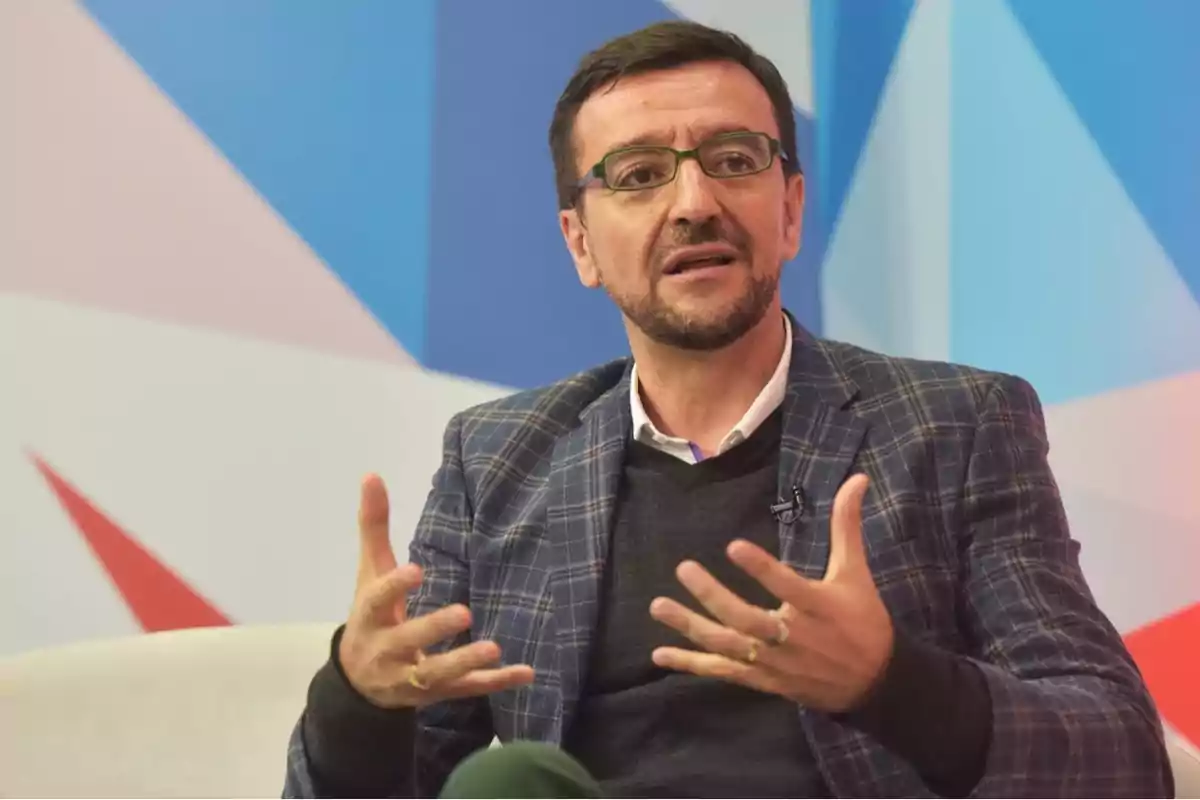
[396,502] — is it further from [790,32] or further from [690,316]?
[790,32]

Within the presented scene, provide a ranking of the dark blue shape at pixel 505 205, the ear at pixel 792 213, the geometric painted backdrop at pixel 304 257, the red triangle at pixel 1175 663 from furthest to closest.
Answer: the dark blue shape at pixel 505 205 → the geometric painted backdrop at pixel 304 257 → the red triangle at pixel 1175 663 → the ear at pixel 792 213

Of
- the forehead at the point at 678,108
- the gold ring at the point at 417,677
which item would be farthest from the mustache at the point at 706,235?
the gold ring at the point at 417,677

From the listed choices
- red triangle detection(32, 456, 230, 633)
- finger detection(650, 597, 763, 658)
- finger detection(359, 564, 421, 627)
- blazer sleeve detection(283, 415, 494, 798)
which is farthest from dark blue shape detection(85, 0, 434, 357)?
finger detection(650, 597, 763, 658)

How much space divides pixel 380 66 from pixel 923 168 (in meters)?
1.01

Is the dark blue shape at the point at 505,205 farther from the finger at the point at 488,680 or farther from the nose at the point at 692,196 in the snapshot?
the finger at the point at 488,680

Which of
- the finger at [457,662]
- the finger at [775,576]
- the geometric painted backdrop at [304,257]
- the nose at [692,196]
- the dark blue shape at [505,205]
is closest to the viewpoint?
the finger at [775,576]

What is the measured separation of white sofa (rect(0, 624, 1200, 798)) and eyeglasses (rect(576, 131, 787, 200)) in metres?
0.77

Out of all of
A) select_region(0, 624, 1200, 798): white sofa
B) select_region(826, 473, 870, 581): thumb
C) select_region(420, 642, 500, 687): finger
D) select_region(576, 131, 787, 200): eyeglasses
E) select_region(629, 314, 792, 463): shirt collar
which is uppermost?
select_region(576, 131, 787, 200): eyeglasses

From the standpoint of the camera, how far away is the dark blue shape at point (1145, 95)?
1.41 m

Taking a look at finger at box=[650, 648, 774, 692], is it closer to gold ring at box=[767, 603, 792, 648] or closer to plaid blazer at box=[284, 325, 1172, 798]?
gold ring at box=[767, 603, 792, 648]

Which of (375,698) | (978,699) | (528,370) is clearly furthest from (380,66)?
(978,699)

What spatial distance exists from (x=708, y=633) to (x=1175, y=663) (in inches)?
40.6

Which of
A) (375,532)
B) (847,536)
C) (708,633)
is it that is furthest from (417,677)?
(847,536)

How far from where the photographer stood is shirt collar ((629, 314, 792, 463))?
121 cm
